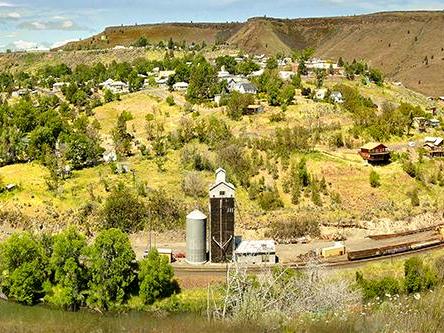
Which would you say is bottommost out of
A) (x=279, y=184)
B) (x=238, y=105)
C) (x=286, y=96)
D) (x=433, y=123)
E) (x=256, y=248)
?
(x=256, y=248)

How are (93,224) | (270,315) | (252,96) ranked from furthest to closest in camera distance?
(252,96) < (93,224) < (270,315)

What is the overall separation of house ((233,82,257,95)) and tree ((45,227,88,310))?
136 ft

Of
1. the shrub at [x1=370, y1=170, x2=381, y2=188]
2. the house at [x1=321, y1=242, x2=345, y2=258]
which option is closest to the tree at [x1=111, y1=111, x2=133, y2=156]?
the shrub at [x1=370, y1=170, x2=381, y2=188]

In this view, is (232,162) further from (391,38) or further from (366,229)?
(391,38)

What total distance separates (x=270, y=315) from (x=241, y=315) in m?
0.86

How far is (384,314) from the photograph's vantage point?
1289 centimetres

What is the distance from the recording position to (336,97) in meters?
66.5

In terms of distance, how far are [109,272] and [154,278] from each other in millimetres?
2223

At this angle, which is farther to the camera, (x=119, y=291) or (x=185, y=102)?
(x=185, y=102)

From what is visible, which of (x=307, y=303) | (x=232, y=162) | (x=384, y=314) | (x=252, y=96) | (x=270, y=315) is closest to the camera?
(x=384, y=314)

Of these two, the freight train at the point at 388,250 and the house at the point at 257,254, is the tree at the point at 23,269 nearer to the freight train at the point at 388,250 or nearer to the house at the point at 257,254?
the house at the point at 257,254

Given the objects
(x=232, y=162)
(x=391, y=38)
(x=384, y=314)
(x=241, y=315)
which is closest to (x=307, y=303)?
(x=241, y=315)

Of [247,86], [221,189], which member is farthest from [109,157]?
[247,86]

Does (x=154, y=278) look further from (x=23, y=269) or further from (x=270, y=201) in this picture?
(x=270, y=201)
